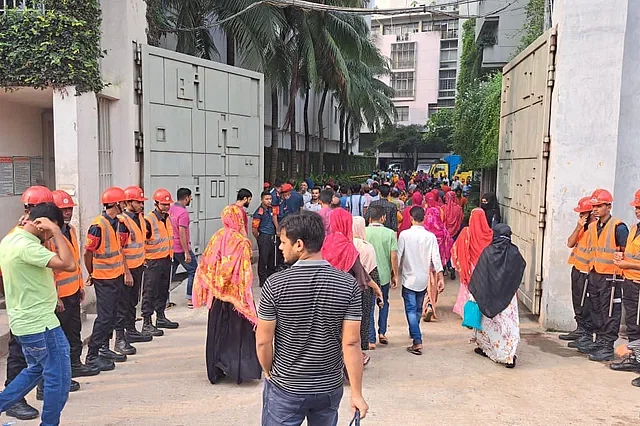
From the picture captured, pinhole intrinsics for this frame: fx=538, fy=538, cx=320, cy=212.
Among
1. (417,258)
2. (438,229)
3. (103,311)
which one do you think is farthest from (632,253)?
(103,311)

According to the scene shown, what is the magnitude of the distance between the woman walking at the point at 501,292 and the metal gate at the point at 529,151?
5.77 feet

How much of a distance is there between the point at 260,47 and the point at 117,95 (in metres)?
6.45

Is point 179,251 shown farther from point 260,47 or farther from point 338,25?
point 338,25

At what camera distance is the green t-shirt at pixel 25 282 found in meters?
A: 3.59

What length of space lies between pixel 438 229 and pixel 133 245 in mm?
5253

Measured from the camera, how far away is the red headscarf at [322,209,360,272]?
4852 mm

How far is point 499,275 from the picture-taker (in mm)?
5676

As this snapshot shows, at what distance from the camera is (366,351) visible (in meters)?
6.03

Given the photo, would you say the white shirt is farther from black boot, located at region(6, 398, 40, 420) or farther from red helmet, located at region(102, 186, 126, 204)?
black boot, located at region(6, 398, 40, 420)

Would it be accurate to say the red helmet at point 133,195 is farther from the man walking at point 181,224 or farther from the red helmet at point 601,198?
the red helmet at point 601,198

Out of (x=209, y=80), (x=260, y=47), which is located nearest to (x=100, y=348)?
(x=209, y=80)

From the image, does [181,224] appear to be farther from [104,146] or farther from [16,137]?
[16,137]

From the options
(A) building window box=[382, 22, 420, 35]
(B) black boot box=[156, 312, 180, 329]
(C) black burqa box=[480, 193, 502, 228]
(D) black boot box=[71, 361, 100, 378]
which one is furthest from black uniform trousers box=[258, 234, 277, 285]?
(A) building window box=[382, 22, 420, 35]

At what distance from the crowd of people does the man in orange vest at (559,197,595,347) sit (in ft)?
16.2
